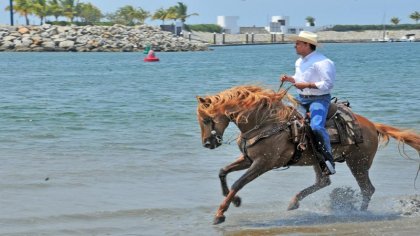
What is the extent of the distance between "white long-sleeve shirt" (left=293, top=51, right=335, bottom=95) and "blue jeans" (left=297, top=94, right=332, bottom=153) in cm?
9

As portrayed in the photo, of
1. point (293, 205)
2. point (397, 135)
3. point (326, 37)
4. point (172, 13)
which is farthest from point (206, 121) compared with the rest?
point (326, 37)

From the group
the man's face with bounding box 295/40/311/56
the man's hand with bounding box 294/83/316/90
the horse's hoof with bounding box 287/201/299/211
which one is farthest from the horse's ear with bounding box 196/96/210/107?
the horse's hoof with bounding box 287/201/299/211

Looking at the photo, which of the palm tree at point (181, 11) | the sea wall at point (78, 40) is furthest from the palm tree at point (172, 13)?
the sea wall at point (78, 40)

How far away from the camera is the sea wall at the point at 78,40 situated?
92625mm

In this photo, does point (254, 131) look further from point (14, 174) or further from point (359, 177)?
point (14, 174)

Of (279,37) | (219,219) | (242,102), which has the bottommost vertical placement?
(279,37)

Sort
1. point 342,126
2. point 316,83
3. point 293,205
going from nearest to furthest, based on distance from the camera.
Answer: point 316,83, point 342,126, point 293,205

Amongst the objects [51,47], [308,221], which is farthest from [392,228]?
[51,47]

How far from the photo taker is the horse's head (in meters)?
8.91

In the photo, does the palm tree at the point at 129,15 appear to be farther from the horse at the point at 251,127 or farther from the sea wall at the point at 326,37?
the horse at the point at 251,127

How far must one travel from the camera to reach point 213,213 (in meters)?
9.95

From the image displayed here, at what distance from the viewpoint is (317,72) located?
9195mm

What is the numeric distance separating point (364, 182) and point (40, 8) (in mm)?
159924

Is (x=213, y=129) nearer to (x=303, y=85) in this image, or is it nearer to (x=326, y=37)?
(x=303, y=85)
